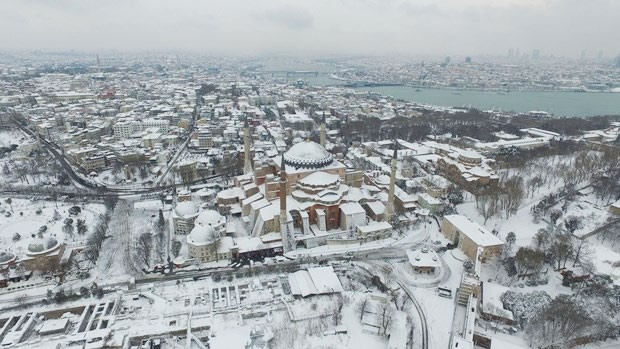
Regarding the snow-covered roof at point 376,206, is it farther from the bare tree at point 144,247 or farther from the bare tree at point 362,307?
the bare tree at point 144,247

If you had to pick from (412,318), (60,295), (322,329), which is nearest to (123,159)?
(60,295)

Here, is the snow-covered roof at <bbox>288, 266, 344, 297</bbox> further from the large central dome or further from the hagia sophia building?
the large central dome

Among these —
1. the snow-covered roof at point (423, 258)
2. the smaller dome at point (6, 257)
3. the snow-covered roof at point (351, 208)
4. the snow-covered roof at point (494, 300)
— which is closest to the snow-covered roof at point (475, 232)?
the snow-covered roof at point (423, 258)

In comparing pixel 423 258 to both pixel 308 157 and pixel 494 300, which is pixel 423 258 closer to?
pixel 494 300

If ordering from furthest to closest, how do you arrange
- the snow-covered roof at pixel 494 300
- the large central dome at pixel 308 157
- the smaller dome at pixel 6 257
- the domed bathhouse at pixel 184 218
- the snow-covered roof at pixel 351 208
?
the large central dome at pixel 308 157, the snow-covered roof at pixel 351 208, the domed bathhouse at pixel 184 218, the smaller dome at pixel 6 257, the snow-covered roof at pixel 494 300

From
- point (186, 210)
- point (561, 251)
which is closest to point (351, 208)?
point (186, 210)

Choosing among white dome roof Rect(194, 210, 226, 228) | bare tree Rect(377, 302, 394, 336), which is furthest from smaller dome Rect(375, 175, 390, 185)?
bare tree Rect(377, 302, 394, 336)
